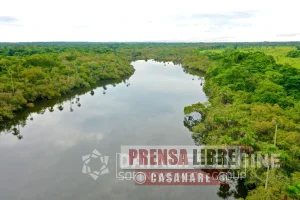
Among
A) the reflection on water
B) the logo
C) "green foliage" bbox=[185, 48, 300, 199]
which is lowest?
the logo

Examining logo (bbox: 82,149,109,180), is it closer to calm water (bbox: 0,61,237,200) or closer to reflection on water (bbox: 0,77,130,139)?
calm water (bbox: 0,61,237,200)

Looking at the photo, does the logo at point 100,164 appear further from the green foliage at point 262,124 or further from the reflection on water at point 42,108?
the reflection on water at point 42,108

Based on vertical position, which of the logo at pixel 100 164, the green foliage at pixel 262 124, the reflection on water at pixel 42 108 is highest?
the green foliage at pixel 262 124

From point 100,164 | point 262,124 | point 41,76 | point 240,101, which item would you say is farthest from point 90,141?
point 41,76

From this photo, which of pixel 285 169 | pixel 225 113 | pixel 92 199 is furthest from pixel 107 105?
pixel 285 169

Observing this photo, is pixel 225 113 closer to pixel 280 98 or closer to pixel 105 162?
pixel 280 98

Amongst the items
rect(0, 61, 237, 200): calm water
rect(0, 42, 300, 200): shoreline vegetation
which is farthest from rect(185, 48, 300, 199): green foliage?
rect(0, 61, 237, 200): calm water

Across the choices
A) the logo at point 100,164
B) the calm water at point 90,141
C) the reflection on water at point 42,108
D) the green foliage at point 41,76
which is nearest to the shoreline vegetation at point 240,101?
the green foliage at point 41,76
